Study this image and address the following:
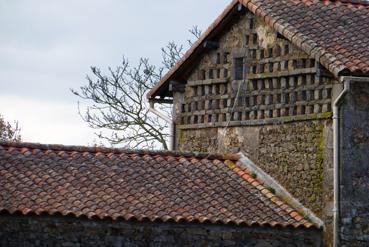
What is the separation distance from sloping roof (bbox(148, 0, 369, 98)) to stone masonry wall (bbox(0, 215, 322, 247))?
282cm

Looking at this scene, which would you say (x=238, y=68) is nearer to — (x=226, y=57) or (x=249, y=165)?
(x=226, y=57)

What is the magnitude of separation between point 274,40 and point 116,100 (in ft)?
39.1

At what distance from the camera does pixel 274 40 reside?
20.8m

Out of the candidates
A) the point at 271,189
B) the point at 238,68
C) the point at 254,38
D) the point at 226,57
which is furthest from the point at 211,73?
the point at 271,189

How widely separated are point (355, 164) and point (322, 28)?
2.60m

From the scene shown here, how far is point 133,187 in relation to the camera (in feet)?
62.3

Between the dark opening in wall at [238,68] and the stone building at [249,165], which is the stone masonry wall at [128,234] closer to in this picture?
the stone building at [249,165]

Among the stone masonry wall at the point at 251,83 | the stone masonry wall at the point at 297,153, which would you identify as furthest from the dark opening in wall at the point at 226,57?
the stone masonry wall at the point at 297,153

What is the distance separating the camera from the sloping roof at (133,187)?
18.1 metres

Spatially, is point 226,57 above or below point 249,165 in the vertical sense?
above

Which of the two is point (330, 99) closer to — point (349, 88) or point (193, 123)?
point (349, 88)

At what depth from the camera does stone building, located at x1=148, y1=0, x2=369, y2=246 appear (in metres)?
19.0

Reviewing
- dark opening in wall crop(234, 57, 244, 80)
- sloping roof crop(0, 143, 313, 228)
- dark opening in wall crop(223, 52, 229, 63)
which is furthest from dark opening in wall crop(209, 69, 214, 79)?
sloping roof crop(0, 143, 313, 228)

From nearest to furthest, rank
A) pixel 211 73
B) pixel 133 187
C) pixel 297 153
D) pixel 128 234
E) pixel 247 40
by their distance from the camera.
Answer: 1. pixel 128 234
2. pixel 133 187
3. pixel 297 153
4. pixel 247 40
5. pixel 211 73
